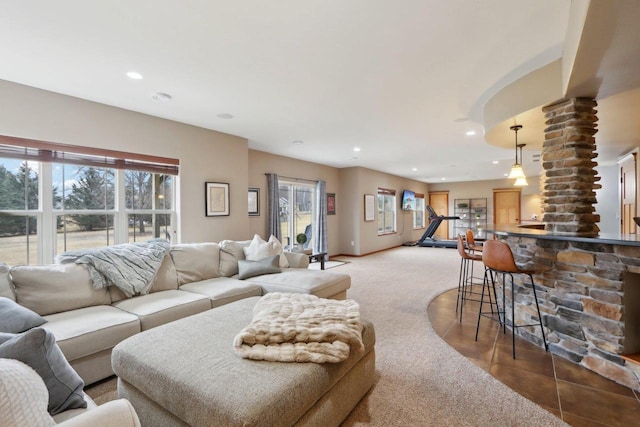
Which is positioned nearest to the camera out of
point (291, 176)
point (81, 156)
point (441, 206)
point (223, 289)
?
point (223, 289)

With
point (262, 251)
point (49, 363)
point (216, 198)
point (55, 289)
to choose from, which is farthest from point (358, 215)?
point (49, 363)

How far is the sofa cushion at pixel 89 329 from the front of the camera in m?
1.99

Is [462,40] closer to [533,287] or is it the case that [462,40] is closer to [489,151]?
[533,287]

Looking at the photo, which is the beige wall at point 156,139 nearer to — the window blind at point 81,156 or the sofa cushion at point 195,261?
the window blind at point 81,156

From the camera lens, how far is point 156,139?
12.4 ft

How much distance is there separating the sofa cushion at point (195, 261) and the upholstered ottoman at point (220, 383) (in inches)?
59.0

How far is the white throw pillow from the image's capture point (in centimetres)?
378

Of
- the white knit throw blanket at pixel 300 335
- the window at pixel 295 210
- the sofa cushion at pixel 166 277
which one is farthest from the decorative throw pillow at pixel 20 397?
the window at pixel 295 210

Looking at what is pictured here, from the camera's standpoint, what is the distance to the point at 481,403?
1.91m

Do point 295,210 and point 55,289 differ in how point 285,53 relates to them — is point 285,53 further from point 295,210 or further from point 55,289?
point 295,210

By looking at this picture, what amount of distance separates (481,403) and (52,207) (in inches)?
167

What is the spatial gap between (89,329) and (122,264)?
817mm

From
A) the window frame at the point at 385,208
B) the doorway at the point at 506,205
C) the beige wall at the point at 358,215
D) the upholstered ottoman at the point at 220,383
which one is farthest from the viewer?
the doorway at the point at 506,205

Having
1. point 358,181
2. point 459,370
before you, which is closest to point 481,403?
point 459,370
